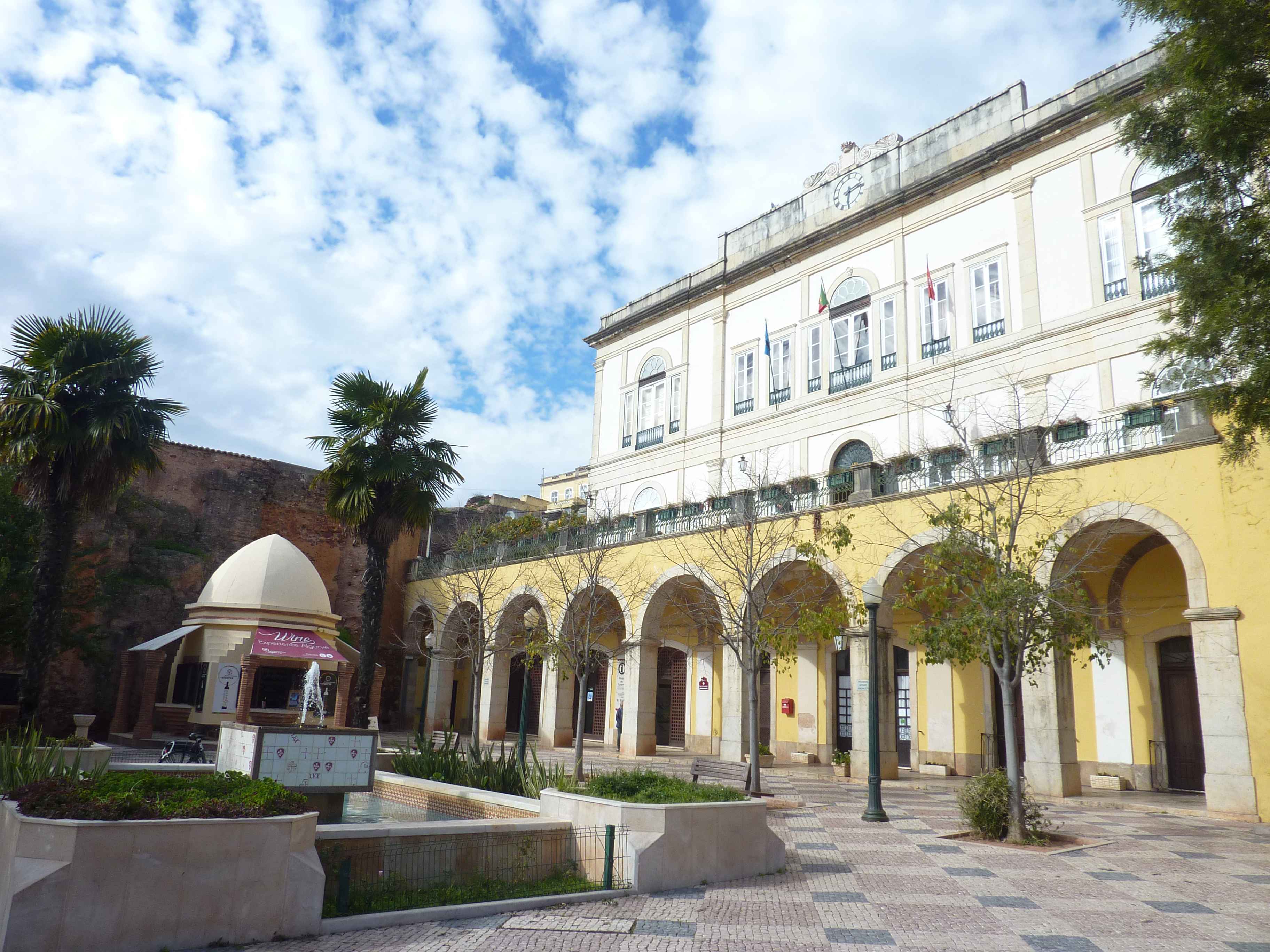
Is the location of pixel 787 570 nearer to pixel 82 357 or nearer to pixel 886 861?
pixel 886 861

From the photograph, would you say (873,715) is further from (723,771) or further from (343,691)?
(343,691)

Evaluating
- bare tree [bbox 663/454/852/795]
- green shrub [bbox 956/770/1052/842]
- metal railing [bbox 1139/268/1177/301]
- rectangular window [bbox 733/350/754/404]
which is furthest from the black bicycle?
metal railing [bbox 1139/268/1177/301]

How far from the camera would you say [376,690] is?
24.5 meters

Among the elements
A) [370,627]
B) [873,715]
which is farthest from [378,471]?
[873,715]

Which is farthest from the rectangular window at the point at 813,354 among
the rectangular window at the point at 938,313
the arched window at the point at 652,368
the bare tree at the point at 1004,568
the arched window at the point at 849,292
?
the bare tree at the point at 1004,568

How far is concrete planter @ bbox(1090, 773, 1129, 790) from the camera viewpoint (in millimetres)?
16719

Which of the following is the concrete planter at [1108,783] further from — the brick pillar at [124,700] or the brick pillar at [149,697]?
the brick pillar at [124,700]

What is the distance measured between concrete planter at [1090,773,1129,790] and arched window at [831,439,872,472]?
8.34 m

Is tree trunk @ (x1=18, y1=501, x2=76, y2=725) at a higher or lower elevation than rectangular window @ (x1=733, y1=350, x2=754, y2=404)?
lower

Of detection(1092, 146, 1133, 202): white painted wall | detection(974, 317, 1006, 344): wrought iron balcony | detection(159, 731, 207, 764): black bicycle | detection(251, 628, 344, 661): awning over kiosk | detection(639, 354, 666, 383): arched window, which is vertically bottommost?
detection(159, 731, 207, 764): black bicycle

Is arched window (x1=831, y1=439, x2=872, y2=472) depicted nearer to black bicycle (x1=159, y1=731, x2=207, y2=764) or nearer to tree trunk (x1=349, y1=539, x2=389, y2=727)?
tree trunk (x1=349, y1=539, x2=389, y2=727)

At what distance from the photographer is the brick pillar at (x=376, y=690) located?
21.0 meters

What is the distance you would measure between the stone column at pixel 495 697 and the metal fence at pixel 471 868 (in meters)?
18.0

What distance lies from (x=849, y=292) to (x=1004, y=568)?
13411 mm
